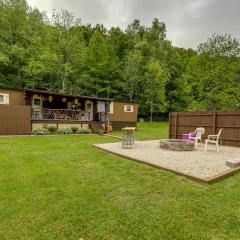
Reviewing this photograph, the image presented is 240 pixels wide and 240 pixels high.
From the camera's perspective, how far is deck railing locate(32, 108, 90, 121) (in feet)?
51.0

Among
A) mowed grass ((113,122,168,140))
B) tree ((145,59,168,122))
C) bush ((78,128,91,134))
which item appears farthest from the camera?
tree ((145,59,168,122))

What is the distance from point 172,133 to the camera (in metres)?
13.9

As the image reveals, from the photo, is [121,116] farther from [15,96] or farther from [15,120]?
[15,120]

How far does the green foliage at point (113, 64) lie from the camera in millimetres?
24297

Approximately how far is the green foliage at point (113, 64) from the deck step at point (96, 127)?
9.98 meters

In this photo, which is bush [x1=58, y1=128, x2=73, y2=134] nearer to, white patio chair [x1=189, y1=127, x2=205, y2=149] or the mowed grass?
the mowed grass

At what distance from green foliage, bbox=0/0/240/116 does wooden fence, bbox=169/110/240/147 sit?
12602 mm

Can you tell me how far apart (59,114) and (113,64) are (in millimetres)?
15795

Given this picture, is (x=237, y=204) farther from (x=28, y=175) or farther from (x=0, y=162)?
(x=0, y=162)

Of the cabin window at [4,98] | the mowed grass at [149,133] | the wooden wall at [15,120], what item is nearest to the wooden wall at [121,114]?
the mowed grass at [149,133]

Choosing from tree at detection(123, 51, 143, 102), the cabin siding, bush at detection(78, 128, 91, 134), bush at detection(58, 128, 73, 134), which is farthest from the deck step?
tree at detection(123, 51, 143, 102)

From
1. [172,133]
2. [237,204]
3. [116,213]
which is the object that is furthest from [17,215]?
[172,133]

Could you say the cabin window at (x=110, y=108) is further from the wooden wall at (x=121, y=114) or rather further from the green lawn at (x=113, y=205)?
the green lawn at (x=113, y=205)

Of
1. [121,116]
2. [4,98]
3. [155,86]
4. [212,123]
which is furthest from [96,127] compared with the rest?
[155,86]
